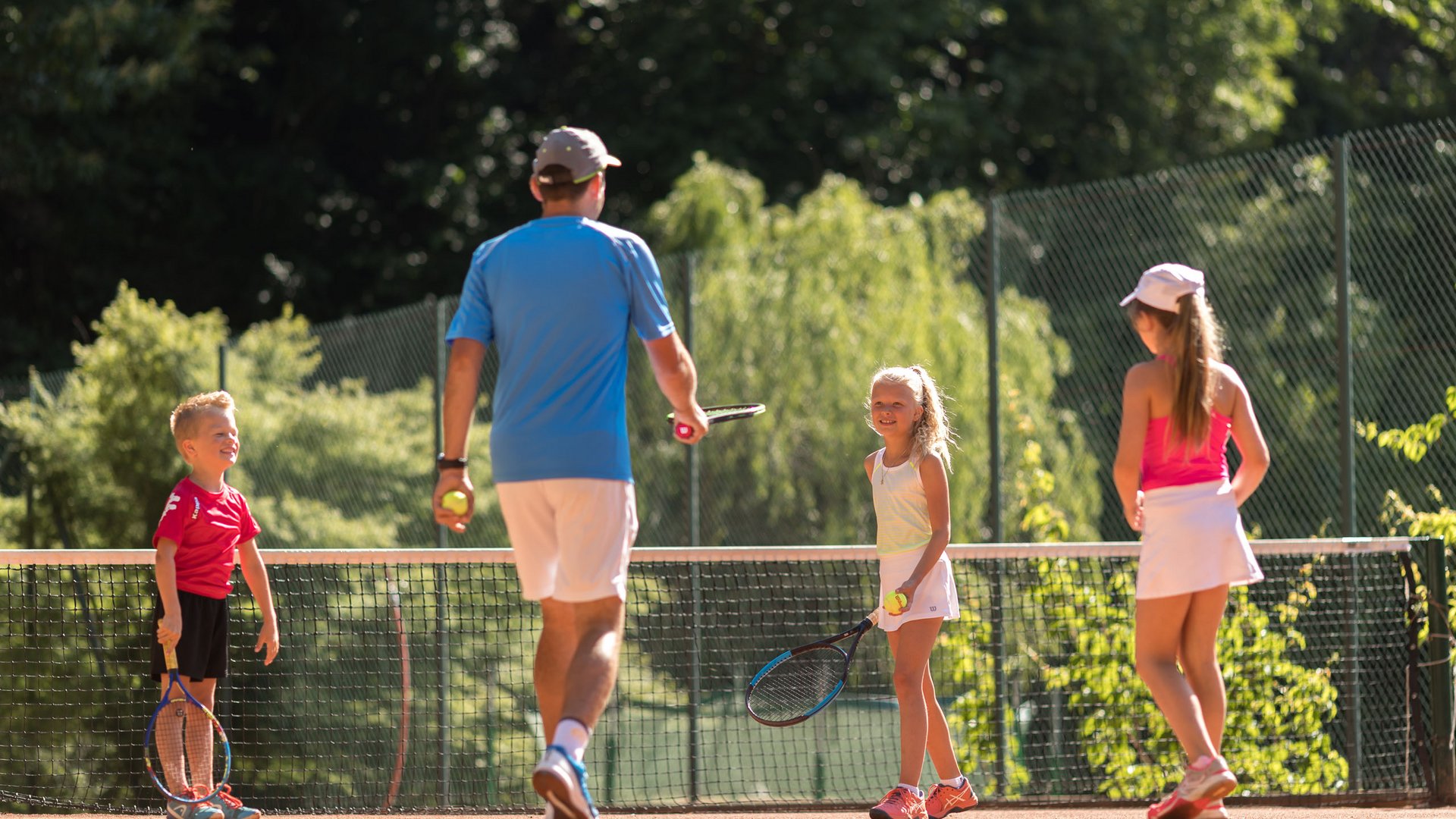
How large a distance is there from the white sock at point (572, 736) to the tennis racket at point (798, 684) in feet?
5.16

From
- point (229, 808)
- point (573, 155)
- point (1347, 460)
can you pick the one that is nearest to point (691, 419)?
point (573, 155)

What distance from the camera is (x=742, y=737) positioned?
9641 millimetres

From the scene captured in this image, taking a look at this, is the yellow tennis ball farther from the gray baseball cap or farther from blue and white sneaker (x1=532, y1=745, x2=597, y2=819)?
the gray baseball cap

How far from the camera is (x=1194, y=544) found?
4770mm

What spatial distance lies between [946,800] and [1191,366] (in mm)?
1824

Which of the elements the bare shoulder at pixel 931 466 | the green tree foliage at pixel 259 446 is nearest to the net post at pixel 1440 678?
the bare shoulder at pixel 931 466

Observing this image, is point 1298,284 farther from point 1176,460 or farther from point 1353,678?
point 1176,460

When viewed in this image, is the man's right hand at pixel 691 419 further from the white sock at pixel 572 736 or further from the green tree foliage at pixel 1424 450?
the green tree foliage at pixel 1424 450

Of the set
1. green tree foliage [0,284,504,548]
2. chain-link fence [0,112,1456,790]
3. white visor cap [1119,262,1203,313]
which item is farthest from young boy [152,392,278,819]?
green tree foliage [0,284,504,548]

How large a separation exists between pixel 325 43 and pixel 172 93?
267 cm

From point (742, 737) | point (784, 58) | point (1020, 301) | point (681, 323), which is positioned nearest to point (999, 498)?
point (742, 737)

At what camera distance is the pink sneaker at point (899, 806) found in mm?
5379

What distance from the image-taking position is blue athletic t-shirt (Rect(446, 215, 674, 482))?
4.36m

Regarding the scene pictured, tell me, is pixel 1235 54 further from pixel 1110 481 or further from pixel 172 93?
pixel 172 93
